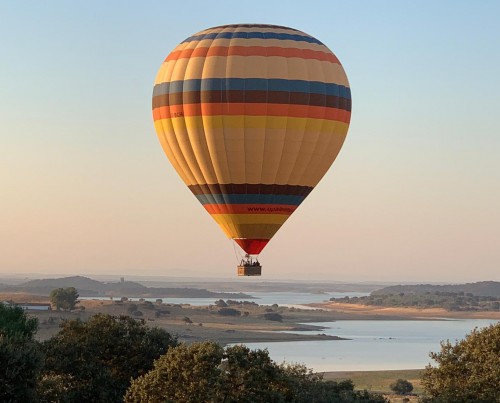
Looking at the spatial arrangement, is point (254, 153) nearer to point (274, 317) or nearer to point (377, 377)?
point (377, 377)

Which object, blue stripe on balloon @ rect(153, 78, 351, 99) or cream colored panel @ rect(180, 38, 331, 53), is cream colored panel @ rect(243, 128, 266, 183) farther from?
cream colored panel @ rect(180, 38, 331, 53)

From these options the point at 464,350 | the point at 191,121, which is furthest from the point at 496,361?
the point at 191,121

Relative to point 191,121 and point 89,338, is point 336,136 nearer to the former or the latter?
point 191,121

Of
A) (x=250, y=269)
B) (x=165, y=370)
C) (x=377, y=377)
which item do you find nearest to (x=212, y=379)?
(x=165, y=370)

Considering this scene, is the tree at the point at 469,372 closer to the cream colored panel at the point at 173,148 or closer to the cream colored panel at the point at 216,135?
the cream colored panel at the point at 216,135

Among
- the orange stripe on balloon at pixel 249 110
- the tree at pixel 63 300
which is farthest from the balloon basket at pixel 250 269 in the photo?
the tree at pixel 63 300

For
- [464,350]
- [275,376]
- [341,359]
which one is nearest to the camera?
[275,376]
